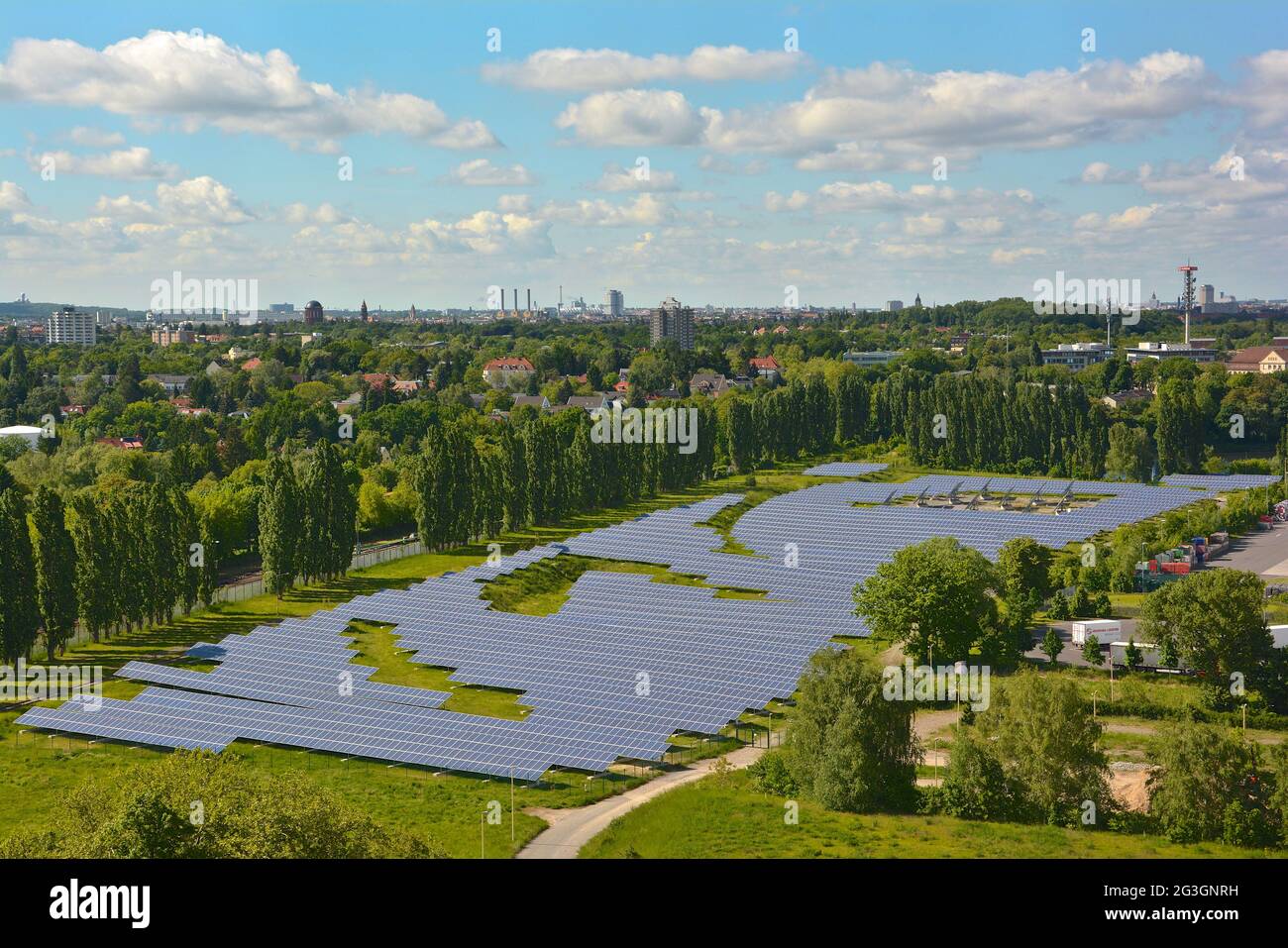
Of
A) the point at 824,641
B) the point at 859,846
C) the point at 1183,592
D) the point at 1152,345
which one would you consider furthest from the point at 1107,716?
the point at 1152,345

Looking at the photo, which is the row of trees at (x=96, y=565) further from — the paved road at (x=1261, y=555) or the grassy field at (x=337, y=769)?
the paved road at (x=1261, y=555)

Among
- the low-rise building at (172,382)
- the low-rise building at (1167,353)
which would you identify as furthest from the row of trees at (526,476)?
the low-rise building at (1167,353)

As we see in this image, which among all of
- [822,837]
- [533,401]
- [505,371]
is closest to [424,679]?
[822,837]

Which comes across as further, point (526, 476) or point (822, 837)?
point (526, 476)

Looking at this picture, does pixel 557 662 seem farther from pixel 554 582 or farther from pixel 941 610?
pixel 554 582

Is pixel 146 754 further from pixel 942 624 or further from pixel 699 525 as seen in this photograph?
pixel 699 525
